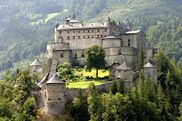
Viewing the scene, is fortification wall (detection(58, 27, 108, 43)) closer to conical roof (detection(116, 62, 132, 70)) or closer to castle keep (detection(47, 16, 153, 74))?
castle keep (detection(47, 16, 153, 74))

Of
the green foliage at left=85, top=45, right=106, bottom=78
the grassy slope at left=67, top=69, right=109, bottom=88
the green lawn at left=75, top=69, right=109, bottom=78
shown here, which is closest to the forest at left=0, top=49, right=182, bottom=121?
the grassy slope at left=67, top=69, right=109, bottom=88

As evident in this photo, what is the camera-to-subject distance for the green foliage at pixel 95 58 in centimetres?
10594

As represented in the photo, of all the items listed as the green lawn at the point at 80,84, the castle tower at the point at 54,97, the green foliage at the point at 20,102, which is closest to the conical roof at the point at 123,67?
→ the green lawn at the point at 80,84

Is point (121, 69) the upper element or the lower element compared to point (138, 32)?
lower

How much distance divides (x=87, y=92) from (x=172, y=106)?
64.9 ft

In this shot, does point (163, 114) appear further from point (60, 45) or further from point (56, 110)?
point (60, 45)

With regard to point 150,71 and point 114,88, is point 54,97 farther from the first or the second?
point 150,71

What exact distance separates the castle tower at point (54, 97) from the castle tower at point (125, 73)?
1586cm

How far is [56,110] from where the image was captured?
89.6 metres

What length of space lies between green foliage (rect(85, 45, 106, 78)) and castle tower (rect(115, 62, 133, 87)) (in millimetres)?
5110

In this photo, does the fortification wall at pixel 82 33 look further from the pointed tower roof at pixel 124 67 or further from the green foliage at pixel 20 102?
the green foliage at pixel 20 102

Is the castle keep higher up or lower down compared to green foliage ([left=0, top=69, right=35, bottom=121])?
higher up

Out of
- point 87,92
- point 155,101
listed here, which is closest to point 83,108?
point 87,92

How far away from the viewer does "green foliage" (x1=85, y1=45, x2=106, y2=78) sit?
106 metres
